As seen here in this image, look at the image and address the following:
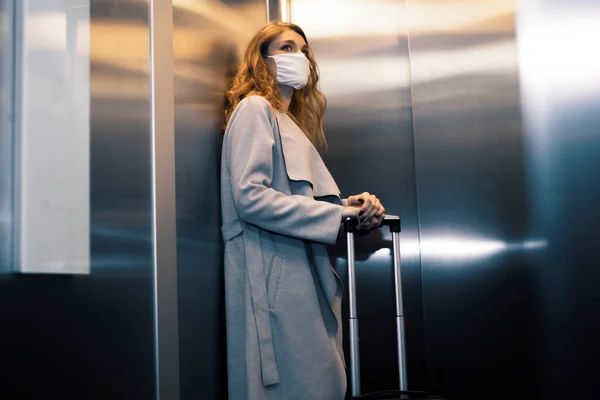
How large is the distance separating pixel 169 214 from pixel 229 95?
549 millimetres

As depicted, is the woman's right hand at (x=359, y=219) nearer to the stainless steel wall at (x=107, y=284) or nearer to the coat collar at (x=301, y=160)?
the coat collar at (x=301, y=160)

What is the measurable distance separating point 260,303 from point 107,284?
0.45 meters

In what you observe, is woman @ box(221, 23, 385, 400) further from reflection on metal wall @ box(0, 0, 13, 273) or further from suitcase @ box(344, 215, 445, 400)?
reflection on metal wall @ box(0, 0, 13, 273)

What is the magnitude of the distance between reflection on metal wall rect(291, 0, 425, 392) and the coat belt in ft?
1.98

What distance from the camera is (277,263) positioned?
1562mm

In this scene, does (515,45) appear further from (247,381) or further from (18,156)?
(18,156)

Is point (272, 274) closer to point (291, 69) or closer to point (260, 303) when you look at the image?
point (260, 303)

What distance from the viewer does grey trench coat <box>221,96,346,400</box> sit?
150cm

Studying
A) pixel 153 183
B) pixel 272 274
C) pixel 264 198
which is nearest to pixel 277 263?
pixel 272 274

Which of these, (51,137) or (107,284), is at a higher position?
(51,137)

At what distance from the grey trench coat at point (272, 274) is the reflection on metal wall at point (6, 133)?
2.14ft

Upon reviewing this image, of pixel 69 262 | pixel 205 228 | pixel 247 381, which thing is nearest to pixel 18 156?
pixel 69 262

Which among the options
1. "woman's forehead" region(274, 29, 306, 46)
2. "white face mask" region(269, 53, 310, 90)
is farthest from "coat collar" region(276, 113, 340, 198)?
"woman's forehead" region(274, 29, 306, 46)

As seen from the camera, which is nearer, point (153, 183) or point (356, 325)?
point (153, 183)
